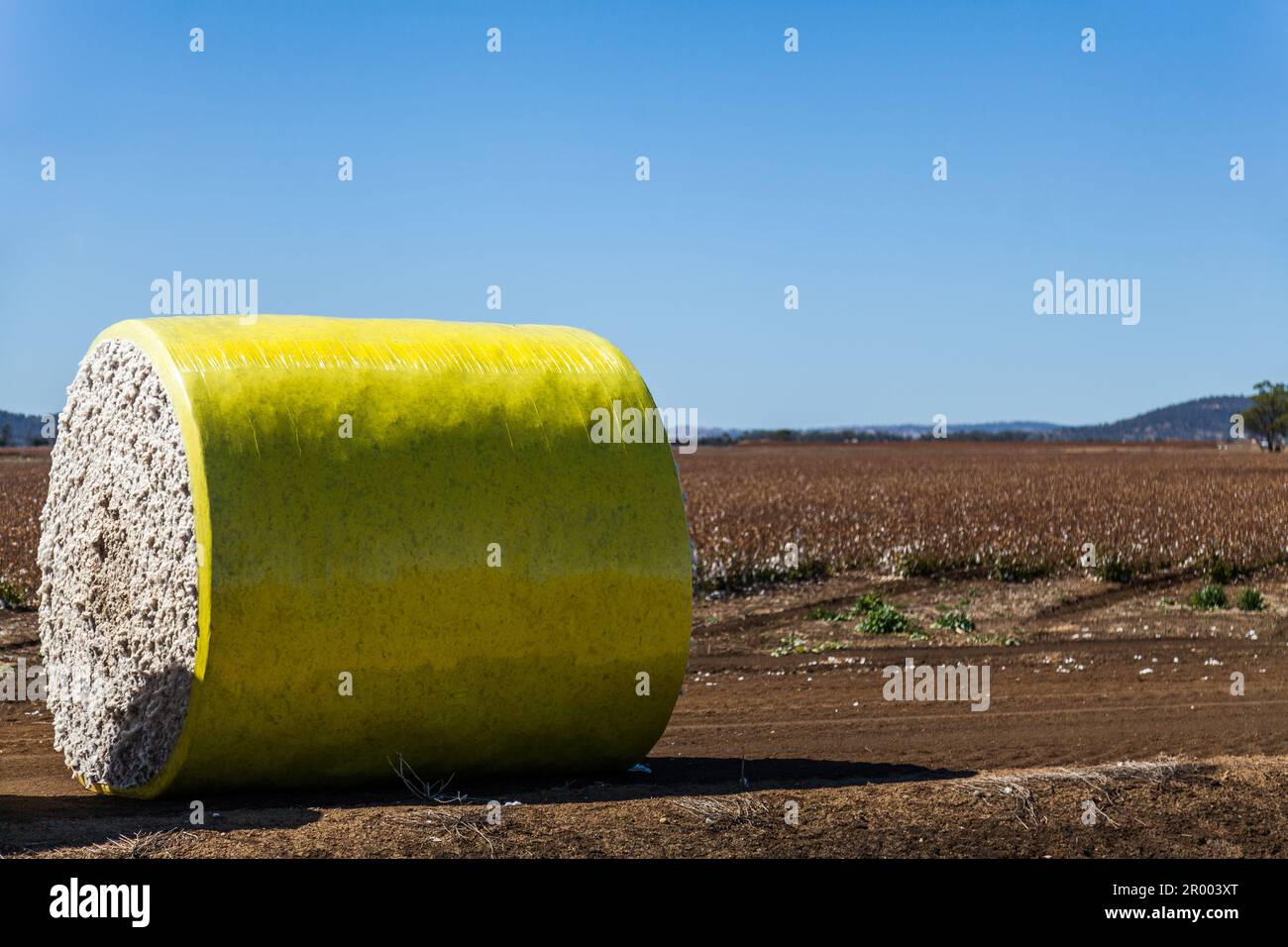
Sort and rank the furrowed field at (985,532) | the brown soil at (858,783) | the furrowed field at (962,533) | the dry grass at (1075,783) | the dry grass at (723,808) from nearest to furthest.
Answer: the brown soil at (858,783)
the dry grass at (723,808)
the dry grass at (1075,783)
the furrowed field at (962,533)
the furrowed field at (985,532)

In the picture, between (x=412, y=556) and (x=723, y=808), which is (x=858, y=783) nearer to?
(x=723, y=808)

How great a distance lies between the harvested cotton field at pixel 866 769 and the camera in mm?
7879

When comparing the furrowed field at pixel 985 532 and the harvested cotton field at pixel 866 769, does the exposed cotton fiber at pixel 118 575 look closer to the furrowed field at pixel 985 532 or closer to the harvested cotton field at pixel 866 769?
the harvested cotton field at pixel 866 769

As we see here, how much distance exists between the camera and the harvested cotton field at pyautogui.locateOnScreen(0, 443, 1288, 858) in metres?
7.88

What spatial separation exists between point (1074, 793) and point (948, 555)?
14952 millimetres

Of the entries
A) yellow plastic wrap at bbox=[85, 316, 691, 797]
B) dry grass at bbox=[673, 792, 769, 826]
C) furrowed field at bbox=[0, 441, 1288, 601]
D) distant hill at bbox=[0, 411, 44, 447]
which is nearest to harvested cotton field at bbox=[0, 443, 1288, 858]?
dry grass at bbox=[673, 792, 769, 826]

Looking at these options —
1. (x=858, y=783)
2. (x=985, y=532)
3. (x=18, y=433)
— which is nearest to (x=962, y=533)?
(x=985, y=532)

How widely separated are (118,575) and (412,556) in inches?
86.6

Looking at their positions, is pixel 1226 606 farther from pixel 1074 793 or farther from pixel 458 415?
pixel 458 415

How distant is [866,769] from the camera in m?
10.3

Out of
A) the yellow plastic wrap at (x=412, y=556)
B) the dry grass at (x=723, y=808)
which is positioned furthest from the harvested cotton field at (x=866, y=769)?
the yellow plastic wrap at (x=412, y=556)

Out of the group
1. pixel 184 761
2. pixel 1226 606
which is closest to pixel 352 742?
pixel 184 761

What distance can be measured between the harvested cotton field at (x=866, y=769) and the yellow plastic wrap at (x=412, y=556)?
41 cm
